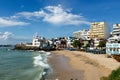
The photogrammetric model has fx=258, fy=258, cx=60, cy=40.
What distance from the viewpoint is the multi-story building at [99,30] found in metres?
168

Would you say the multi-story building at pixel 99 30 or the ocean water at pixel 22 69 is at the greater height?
the multi-story building at pixel 99 30

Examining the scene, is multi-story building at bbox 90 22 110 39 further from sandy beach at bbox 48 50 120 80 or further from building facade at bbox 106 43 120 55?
sandy beach at bbox 48 50 120 80

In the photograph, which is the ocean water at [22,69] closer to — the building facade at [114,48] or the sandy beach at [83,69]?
the sandy beach at [83,69]

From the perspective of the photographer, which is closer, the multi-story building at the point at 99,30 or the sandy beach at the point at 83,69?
the sandy beach at the point at 83,69

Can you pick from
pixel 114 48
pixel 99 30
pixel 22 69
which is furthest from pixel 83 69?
pixel 99 30

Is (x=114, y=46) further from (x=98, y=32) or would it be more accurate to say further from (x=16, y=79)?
(x=98, y=32)

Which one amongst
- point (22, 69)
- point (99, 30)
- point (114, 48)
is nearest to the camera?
point (22, 69)

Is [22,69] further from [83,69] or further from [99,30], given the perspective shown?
[99,30]

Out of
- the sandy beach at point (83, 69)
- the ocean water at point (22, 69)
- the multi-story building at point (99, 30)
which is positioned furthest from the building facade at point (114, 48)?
the multi-story building at point (99, 30)

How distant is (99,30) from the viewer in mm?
170625

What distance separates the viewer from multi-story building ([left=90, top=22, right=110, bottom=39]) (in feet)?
551

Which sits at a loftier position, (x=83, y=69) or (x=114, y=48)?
(x=114, y=48)

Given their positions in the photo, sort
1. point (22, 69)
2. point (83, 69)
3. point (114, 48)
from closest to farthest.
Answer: point (83, 69), point (22, 69), point (114, 48)

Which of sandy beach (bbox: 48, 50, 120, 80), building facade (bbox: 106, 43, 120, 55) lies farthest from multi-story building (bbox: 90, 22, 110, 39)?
sandy beach (bbox: 48, 50, 120, 80)
